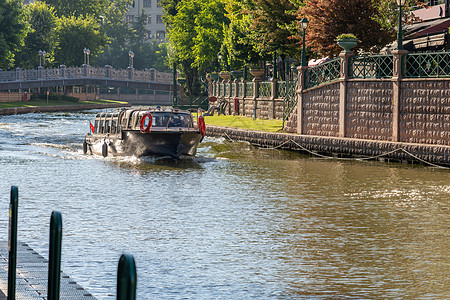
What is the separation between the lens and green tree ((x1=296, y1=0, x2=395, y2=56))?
37.7m

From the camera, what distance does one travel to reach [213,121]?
5159 centimetres

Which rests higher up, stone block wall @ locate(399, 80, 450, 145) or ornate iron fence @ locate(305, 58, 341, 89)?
ornate iron fence @ locate(305, 58, 341, 89)

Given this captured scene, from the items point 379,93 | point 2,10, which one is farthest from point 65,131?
point 2,10

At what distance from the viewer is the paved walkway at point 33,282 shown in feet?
25.7

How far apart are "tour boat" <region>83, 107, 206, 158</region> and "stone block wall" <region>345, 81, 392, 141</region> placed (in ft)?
21.6

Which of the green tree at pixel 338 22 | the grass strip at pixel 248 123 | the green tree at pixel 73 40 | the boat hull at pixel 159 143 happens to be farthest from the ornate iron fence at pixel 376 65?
the green tree at pixel 73 40

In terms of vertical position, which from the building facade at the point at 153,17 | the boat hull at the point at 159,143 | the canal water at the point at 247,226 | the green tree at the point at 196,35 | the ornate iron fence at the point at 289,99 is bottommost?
the canal water at the point at 247,226

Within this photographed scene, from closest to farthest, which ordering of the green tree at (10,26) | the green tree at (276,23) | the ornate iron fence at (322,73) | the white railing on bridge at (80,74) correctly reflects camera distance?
the ornate iron fence at (322,73) < the green tree at (276,23) < the green tree at (10,26) < the white railing on bridge at (80,74)

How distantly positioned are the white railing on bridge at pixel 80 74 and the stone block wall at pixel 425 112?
70.8 meters

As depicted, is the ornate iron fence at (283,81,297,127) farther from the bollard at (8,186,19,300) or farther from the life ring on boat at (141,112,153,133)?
the bollard at (8,186,19,300)

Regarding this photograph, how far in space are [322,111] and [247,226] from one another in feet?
71.2

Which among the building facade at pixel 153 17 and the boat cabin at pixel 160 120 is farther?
the building facade at pixel 153 17

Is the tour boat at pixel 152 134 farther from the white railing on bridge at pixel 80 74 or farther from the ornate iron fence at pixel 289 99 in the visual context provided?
the white railing on bridge at pixel 80 74

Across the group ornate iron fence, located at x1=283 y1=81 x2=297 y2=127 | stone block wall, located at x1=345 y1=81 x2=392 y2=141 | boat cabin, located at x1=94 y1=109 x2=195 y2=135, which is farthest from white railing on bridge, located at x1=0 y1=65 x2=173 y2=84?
stone block wall, located at x1=345 y1=81 x2=392 y2=141
